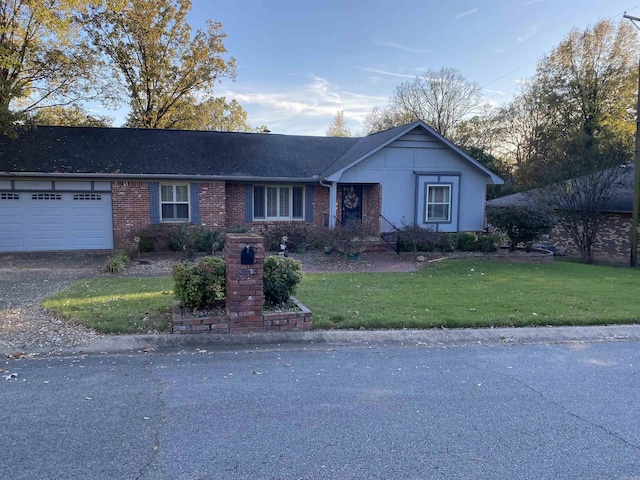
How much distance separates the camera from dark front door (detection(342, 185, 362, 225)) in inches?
707

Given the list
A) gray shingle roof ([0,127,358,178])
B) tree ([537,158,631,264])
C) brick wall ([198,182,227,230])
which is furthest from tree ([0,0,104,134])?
tree ([537,158,631,264])

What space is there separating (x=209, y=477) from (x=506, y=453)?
2.16 meters

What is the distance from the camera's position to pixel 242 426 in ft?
12.0

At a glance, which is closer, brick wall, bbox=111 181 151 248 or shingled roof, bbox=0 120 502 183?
shingled roof, bbox=0 120 502 183

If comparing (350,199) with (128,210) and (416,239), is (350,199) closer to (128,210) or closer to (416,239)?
(416,239)

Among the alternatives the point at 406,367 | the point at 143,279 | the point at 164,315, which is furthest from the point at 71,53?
the point at 406,367

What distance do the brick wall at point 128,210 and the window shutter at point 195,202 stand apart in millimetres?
1474

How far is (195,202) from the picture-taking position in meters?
16.2

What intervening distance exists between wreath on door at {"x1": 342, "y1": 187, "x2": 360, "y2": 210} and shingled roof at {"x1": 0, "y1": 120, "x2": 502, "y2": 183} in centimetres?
123

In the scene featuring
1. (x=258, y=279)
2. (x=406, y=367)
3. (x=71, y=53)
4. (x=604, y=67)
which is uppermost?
(x=604, y=67)

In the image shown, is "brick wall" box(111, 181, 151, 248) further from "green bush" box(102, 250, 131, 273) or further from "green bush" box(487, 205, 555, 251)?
"green bush" box(487, 205, 555, 251)

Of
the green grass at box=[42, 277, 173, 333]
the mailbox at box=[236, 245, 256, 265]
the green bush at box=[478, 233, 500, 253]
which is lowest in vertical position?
the green grass at box=[42, 277, 173, 333]

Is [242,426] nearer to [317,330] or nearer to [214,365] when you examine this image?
[214,365]

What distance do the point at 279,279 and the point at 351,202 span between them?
1178 centimetres
